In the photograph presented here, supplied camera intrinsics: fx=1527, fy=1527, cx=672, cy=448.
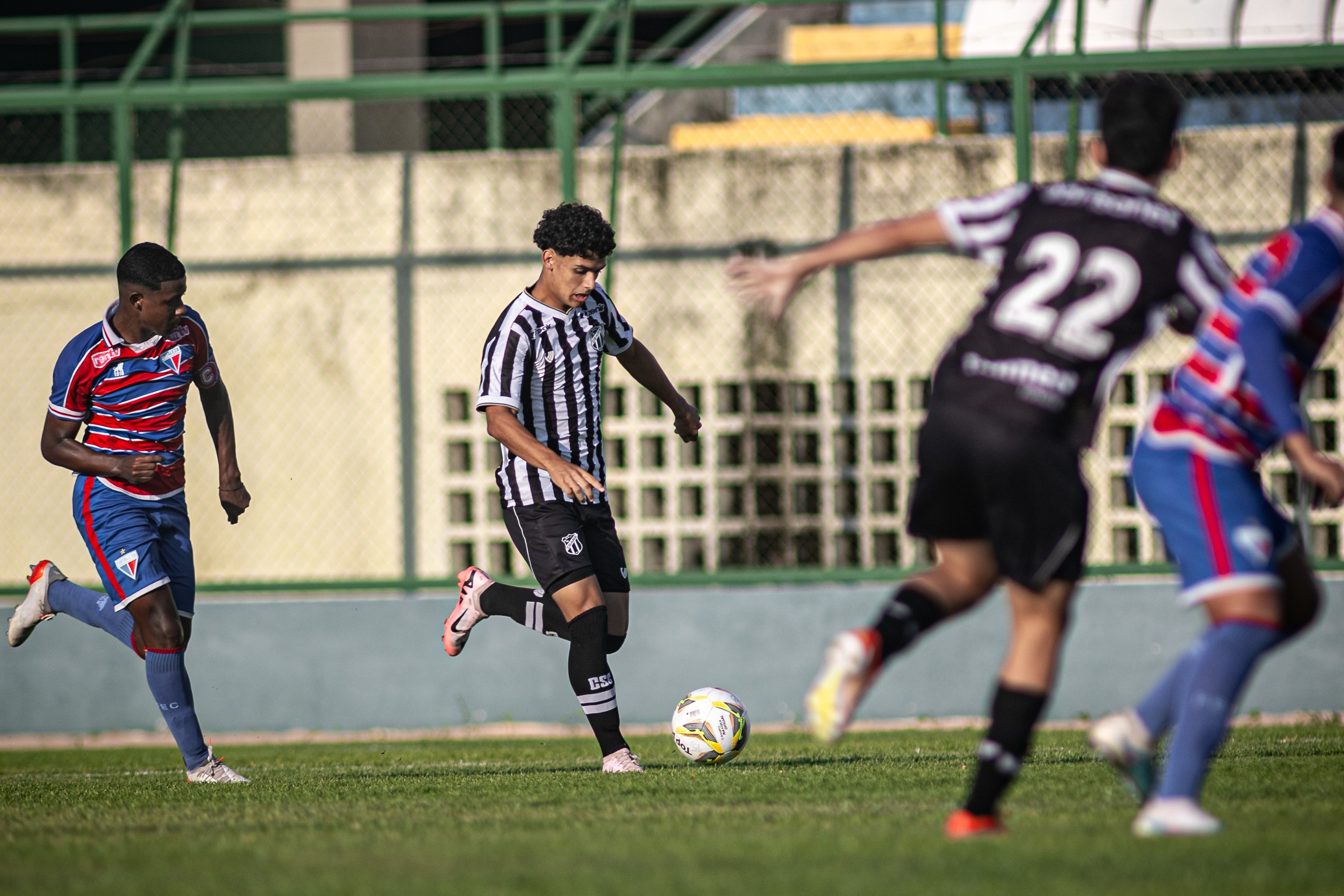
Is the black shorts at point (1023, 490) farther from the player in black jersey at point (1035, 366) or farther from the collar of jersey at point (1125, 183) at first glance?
the collar of jersey at point (1125, 183)

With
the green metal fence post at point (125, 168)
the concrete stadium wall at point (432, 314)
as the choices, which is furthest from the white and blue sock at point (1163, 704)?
the green metal fence post at point (125, 168)

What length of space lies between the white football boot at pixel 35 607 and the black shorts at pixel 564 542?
80.7 inches

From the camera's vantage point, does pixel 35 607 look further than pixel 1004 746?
Yes

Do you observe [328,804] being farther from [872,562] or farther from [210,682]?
[872,562]

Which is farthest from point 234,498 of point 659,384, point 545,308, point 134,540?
point 659,384

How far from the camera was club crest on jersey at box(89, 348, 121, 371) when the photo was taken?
20.2 ft

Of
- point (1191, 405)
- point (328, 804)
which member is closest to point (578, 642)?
point (328, 804)

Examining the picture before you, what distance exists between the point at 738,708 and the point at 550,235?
2096mm

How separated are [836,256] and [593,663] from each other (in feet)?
8.92

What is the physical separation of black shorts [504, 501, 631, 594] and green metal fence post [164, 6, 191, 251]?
646 cm

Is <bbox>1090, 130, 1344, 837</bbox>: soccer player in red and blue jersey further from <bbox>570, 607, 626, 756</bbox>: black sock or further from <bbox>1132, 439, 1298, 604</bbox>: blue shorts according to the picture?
<bbox>570, 607, 626, 756</bbox>: black sock

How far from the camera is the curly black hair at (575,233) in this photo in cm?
618

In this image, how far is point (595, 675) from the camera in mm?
6219

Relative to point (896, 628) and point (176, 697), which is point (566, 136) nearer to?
point (176, 697)
